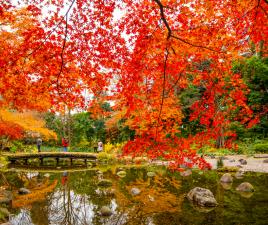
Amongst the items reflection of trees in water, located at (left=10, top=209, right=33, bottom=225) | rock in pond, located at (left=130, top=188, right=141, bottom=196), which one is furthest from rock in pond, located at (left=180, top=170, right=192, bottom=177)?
reflection of trees in water, located at (left=10, top=209, right=33, bottom=225)

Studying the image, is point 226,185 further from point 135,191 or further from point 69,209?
point 69,209

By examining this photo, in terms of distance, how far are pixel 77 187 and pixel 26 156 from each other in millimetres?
11345

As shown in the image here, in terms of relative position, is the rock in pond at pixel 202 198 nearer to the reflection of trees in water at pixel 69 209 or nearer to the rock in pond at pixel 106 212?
the rock in pond at pixel 106 212

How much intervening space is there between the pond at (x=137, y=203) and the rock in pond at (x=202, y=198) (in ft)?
0.60

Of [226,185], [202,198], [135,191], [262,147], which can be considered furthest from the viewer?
[262,147]

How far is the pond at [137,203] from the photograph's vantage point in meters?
6.70


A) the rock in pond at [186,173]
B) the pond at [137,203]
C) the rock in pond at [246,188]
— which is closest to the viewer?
the pond at [137,203]

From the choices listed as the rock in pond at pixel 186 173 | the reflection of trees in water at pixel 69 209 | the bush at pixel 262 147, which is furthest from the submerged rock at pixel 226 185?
the bush at pixel 262 147

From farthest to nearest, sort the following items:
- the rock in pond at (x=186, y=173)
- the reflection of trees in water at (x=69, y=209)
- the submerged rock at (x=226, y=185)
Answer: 1. the rock in pond at (x=186, y=173)
2. the submerged rock at (x=226, y=185)
3. the reflection of trees in water at (x=69, y=209)

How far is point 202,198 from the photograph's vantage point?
24.9 feet

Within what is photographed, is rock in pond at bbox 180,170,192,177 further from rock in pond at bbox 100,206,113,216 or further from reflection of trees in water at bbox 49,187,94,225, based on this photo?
rock in pond at bbox 100,206,113,216

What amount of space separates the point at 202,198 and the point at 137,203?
188 centimetres

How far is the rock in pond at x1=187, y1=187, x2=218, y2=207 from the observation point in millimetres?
7430

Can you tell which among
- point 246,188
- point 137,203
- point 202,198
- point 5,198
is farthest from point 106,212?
point 246,188
